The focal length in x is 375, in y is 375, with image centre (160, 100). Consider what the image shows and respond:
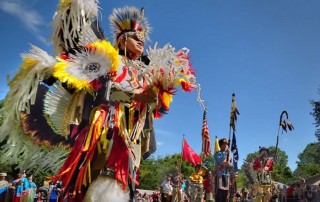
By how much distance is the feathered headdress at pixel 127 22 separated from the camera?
415cm

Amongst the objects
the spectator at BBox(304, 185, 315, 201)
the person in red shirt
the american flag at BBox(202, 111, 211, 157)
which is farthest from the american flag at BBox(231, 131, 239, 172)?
the spectator at BBox(304, 185, 315, 201)

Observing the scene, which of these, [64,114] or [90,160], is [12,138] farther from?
[90,160]

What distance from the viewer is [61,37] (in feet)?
12.9

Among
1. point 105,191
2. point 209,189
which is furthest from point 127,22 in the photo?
point 209,189

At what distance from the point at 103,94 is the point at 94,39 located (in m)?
0.61

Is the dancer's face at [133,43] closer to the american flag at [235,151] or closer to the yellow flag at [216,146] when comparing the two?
the american flag at [235,151]

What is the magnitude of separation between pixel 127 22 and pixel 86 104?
1.05 meters

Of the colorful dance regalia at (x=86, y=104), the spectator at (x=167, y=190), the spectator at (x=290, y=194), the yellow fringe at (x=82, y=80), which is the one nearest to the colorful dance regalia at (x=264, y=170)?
the spectator at (x=167, y=190)

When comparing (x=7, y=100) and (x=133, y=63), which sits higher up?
(x=133, y=63)

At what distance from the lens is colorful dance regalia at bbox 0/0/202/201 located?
3.45 meters

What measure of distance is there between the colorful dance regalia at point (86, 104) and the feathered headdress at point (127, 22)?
0.23 meters

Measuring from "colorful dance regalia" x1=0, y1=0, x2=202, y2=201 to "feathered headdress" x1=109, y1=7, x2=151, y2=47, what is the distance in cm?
23

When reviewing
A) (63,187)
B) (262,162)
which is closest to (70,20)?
A: (63,187)

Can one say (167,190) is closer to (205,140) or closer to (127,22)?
(205,140)
